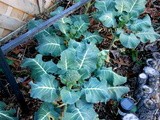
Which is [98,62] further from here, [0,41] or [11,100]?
[0,41]

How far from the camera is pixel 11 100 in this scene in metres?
2.60

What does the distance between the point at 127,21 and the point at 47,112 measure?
1323 millimetres

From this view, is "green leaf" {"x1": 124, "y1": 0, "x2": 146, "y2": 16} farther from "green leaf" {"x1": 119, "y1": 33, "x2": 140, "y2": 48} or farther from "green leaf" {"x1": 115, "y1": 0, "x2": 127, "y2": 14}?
"green leaf" {"x1": 119, "y1": 33, "x2": 140, "y2": 48}

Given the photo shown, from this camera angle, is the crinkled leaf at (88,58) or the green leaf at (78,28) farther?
the green leaf at (78,28)

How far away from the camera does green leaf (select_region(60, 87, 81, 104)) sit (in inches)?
78.4

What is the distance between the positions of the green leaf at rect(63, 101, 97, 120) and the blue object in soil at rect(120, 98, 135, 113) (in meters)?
0.57

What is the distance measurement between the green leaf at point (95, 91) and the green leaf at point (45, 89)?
25 centimetres

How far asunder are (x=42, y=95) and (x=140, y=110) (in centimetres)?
111

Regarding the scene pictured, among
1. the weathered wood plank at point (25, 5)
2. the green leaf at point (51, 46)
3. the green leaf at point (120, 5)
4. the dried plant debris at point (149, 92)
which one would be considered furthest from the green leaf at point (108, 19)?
the weathered wood plank at point (25, 5)

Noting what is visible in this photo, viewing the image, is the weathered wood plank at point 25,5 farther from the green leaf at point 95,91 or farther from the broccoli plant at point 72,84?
the green leaf at point 95,91

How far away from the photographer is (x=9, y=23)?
2932 mm

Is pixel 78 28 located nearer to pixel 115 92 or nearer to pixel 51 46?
pixel 51 46

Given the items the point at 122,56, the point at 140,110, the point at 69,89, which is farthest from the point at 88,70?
the point at 122,56

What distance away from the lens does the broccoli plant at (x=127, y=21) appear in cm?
272
